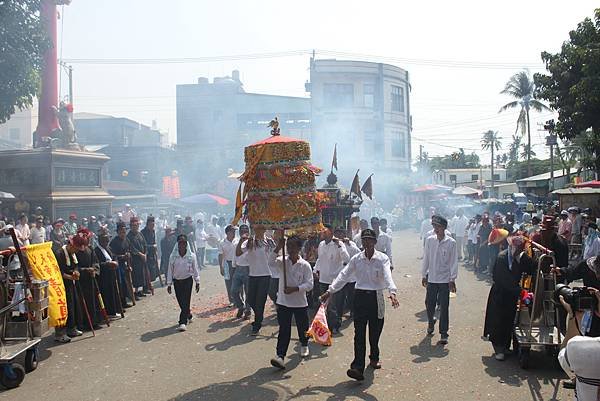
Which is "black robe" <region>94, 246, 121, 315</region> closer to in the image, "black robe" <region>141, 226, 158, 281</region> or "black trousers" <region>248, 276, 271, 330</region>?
"black trousers" <region>248, 276, 271, 330</region>

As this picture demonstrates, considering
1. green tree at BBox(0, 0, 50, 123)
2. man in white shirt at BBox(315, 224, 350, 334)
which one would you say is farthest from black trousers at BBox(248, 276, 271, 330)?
green tree at BBox(0, 0, 50, 123)

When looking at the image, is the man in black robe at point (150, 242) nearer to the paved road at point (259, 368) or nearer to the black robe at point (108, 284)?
the black robe at point (108, 284)

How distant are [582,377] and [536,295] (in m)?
3.74

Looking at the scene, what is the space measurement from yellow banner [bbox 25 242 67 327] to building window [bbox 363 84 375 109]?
3780 cm

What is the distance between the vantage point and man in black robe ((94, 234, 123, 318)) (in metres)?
10.8

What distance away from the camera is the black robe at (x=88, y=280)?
9766 millimetres

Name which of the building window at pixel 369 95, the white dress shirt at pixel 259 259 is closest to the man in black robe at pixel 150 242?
the white dress shirt at pixel 259 259

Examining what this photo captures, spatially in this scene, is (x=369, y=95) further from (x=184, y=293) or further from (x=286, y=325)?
(x=286, y=325)

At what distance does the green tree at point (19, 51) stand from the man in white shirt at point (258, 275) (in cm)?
1540

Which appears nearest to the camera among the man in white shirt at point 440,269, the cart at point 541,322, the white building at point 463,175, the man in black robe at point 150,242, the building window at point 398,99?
the cart at point 541,322

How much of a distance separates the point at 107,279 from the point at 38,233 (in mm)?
6454

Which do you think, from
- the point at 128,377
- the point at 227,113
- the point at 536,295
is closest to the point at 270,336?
the point at 128,377

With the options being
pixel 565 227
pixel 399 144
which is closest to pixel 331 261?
pixel 565 227

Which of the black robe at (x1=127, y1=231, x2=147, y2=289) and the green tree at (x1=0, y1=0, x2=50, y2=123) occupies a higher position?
the green tree at (x1=0, y1=0, x2=50, y2=123)
